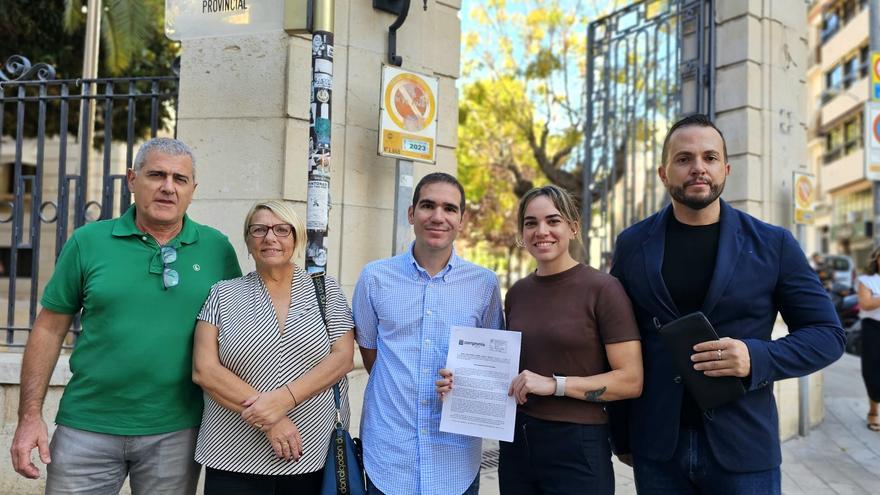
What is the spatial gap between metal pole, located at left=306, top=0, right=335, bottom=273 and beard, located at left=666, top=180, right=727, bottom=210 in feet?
6.23

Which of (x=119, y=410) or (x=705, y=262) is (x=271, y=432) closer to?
(x=119, y=410)

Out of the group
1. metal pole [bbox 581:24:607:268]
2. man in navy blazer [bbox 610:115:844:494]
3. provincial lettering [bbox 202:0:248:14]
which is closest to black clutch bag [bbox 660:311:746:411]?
man in navy blazer [bbox 610:115:844:494]

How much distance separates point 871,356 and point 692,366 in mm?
6508

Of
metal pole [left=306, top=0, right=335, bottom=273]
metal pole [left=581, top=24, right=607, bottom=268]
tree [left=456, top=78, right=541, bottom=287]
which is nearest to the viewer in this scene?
metal pole [left=306, top=0, right=335, bottom=273]

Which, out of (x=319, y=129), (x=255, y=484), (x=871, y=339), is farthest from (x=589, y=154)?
(x=255, y=484)

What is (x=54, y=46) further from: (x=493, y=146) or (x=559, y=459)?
(x=559, y=459)

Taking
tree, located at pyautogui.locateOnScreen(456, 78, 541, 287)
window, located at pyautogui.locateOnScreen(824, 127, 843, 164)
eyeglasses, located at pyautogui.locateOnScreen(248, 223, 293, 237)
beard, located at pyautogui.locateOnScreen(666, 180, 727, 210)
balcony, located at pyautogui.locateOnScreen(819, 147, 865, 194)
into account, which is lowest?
eyeglasses, located at pyautogui.locateOnScreen(248, 223, 293, 237)

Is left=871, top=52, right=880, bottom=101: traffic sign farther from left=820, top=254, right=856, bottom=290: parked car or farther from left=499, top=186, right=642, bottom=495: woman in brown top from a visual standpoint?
left=820, top=254, right=856, bottom=290: parked car

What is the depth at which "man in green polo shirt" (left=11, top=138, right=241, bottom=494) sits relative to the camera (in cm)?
277

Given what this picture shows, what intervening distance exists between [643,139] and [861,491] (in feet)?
13.7

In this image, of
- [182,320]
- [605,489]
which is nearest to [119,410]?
[182,320]

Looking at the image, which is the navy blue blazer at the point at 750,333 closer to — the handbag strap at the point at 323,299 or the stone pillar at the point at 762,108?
Result: the handbag strap at the point at 323,299

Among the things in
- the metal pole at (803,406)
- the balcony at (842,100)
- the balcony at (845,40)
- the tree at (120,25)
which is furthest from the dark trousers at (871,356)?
the balcony at (845,40)

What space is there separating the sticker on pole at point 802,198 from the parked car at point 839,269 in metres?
14.5
